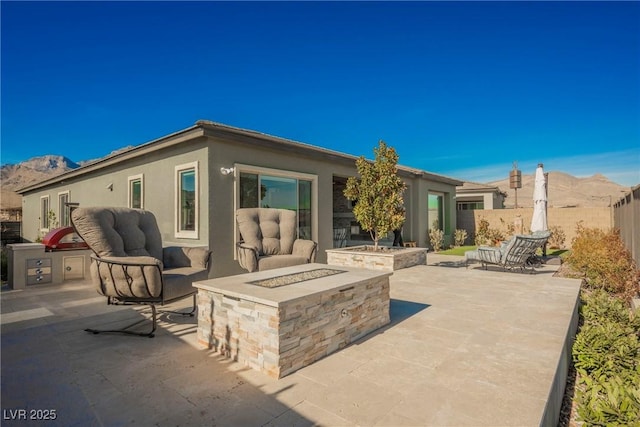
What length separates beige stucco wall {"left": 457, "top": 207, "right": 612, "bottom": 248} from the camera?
13.2 meters

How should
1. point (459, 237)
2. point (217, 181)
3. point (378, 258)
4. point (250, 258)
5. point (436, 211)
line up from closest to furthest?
point (250, 258) < point (217, 181) < point (378, 258) < point (459, 237) < point (436, 211)

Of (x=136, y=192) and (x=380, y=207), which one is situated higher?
(x=136, y=192)

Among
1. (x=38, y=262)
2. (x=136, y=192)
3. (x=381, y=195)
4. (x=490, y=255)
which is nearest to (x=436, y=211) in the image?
(x=490, y=255)

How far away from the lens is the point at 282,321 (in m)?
2.43

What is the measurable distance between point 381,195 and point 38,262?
7.19 meters

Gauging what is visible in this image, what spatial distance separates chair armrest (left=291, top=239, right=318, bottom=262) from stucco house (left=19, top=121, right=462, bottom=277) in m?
1.51

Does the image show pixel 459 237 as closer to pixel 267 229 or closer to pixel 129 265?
pixel 267 229

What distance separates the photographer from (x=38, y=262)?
6.14m

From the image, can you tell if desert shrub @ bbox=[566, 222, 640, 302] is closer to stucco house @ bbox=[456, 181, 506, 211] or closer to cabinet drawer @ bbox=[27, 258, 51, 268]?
cabinet drawer @ bbox=[27, 258, 51, 268]

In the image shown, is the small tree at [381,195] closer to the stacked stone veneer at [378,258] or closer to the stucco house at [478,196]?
the stacked stone veneer at [378,258]

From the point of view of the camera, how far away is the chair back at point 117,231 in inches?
141

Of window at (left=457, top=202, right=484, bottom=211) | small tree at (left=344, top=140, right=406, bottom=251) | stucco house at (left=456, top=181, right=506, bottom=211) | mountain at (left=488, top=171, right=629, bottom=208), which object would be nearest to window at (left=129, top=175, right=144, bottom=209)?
small tree at (left=344, top=140, right=406, bottom=251)

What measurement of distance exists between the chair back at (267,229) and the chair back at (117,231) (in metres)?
1.78

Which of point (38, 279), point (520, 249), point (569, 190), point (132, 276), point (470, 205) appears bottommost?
point (38, 279)
